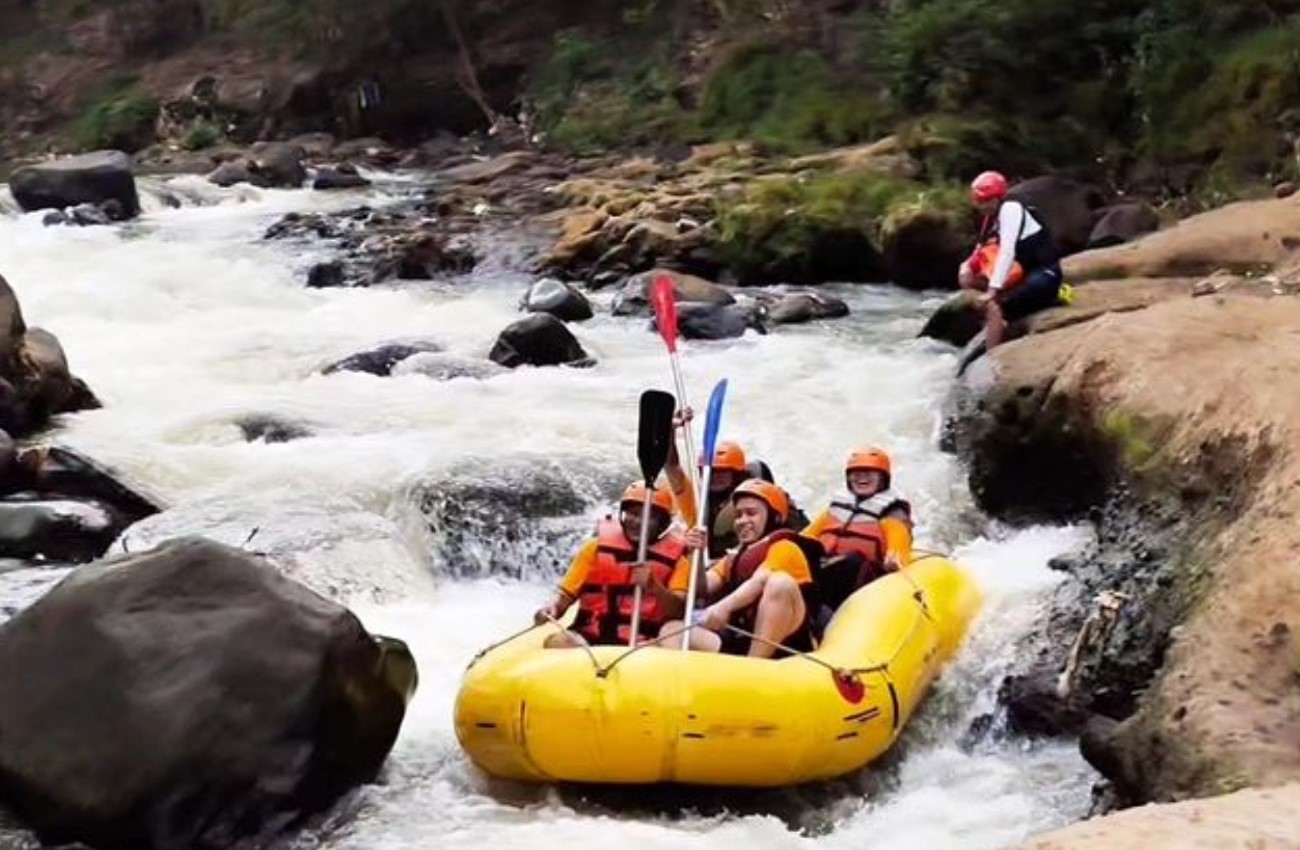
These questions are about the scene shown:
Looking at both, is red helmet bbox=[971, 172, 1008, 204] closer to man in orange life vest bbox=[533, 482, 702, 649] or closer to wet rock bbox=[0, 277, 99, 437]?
man in orange life vest bbox=[533, 482, 702, 649]

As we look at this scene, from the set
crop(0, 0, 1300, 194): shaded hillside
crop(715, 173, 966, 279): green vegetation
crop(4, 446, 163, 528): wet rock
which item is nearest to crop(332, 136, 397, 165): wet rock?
crop(0, 0, 1300, 194): shaded hillside

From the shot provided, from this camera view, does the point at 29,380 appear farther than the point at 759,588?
Yes

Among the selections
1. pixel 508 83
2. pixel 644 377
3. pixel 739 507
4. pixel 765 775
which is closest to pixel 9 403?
pixel 644 377

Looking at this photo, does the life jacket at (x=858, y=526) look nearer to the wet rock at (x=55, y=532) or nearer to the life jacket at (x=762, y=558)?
the life jacket at (x=762, y=558)

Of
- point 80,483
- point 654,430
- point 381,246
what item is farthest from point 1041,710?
point 381,246

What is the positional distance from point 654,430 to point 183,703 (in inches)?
84.6

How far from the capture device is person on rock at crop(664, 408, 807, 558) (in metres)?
6.74

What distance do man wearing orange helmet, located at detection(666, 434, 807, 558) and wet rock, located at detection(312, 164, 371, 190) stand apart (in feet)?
47.3

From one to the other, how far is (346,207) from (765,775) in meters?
14.2

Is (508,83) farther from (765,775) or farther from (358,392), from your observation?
(765,775)

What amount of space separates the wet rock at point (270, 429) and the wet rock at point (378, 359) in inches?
57.9

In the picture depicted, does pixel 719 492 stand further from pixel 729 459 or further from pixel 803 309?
pixel 803 309

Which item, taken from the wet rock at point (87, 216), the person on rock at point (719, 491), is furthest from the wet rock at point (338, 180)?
the person on rock at point (719, 491)

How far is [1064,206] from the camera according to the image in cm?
1302
